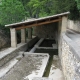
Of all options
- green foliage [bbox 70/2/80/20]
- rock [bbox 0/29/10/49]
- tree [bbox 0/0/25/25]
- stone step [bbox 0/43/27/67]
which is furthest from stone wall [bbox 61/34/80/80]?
tree [bbox 0/0/25/25]

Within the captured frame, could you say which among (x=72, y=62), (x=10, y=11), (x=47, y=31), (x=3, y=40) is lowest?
(x=47, y=31)

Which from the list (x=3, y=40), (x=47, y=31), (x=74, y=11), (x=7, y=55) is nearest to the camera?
(x=7, y=55)

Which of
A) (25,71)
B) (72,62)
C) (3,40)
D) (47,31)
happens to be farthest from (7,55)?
(47,31)

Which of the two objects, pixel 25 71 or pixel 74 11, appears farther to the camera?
pixel 74 11

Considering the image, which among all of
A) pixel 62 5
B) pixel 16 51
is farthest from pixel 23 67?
pixel 62 5

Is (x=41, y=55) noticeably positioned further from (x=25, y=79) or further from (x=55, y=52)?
(x=25, y=79)

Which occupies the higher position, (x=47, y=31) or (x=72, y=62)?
(x=72, y=62)

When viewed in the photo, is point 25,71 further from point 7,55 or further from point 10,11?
point 10,11

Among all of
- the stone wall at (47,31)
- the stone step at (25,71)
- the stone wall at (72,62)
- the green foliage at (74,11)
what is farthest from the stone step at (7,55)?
the stone wall at (47,31)

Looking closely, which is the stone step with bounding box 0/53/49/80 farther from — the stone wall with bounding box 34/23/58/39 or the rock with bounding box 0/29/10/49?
the stone wall with bounding box 34/23/58/39

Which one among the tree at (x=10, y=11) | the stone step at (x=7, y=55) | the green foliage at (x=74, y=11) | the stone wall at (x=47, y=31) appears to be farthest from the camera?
the stone wall at (x=47, y=31)

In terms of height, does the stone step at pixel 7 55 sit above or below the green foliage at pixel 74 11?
below

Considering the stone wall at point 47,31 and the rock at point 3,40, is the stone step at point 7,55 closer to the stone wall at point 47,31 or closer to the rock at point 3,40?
the rock at point 3,40

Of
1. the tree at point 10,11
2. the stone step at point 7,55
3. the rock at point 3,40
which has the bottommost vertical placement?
the stone step at point 7,55
